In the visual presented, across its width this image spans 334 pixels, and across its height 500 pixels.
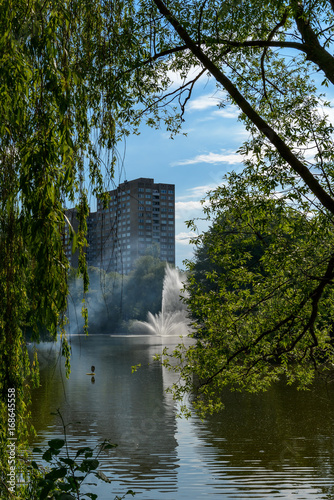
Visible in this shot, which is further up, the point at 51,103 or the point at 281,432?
the point at 51,103

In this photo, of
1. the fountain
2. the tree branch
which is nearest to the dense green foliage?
the tree branch

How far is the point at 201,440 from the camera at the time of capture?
12.9 m

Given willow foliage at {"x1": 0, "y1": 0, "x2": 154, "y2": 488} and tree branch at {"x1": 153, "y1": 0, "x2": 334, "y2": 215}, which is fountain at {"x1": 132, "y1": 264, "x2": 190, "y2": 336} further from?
willow foliage at {"x1": 0, "y1": 0, "x2": 154, "y2": 488}

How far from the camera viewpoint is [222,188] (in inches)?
352

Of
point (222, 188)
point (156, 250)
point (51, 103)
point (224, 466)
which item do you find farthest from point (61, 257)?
point (156, 250)

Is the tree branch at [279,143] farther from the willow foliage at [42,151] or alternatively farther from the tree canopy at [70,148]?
the willow foliage at [42,151]

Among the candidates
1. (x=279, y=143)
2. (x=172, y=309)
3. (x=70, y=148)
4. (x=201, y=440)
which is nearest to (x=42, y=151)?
(x=70, y=148)

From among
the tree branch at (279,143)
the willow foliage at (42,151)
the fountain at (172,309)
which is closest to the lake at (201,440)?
the willow foliage at (42,151)

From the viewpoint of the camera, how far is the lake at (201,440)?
962 centimetres

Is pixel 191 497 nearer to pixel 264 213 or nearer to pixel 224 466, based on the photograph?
pixel 224 466

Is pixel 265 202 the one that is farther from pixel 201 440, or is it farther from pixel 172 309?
pixel 172 309

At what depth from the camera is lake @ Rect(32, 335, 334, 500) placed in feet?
31.6

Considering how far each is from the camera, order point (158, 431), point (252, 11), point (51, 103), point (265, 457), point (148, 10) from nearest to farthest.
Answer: point (51, 103), point (252, 11), point (148, 10), point (265, 457), point (158, 431)

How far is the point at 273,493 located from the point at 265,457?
2.35 m
